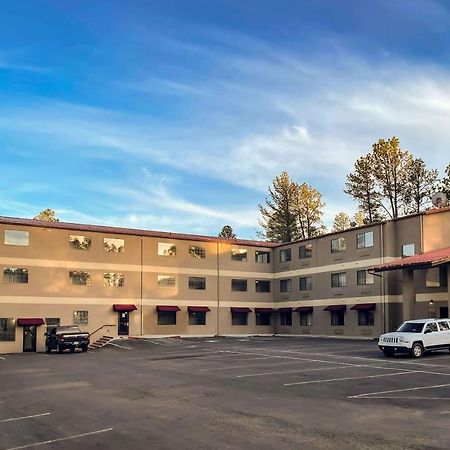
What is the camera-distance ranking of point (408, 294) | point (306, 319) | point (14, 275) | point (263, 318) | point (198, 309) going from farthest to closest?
point (263, 318)
point (306, 319)
point (198, 309)
point (14, 275)
point (408, 294)

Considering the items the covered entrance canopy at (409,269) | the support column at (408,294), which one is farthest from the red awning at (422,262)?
the support column at (408,294)

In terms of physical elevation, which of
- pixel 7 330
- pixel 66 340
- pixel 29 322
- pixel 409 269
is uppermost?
pixel 409 269

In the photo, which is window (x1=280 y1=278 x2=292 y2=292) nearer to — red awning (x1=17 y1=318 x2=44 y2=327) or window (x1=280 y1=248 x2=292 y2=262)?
window (x1=280 y1=248 x2=292 y2=262)

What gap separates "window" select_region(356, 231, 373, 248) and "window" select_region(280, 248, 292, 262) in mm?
9894

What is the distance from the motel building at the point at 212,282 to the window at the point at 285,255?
0.10 meters

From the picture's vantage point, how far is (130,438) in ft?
34.4

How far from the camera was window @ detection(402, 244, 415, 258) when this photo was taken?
135 ft

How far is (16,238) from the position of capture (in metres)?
44.2

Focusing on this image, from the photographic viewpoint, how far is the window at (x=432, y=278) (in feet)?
130

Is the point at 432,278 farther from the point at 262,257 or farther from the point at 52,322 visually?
the point at 52,322

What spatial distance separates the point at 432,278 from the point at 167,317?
22282 millimetres

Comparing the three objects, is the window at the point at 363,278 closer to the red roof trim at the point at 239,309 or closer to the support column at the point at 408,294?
the support column at the point at 408,294

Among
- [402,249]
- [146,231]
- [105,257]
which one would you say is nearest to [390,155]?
[402,249]

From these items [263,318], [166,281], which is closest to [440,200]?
[263,318]
